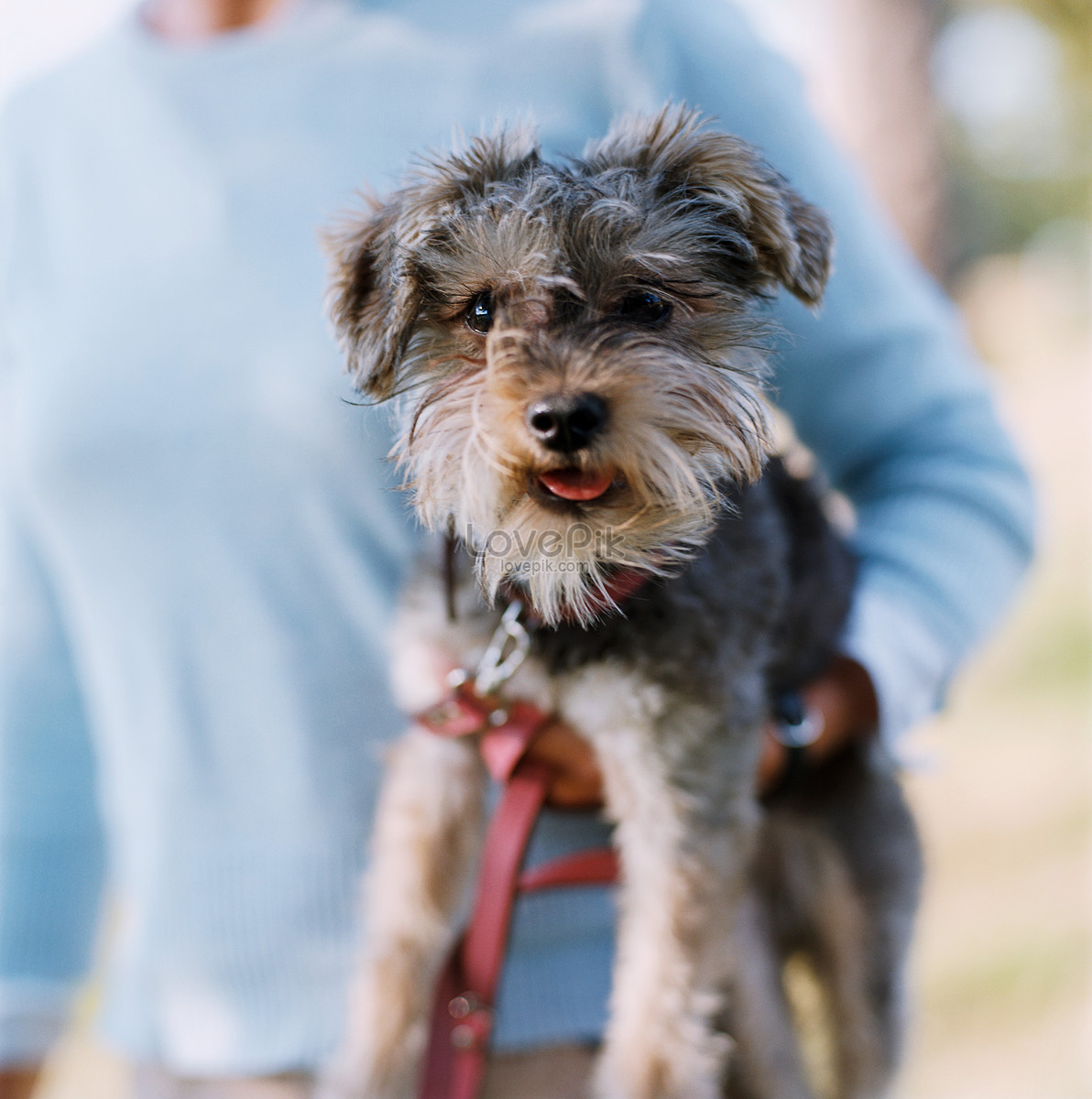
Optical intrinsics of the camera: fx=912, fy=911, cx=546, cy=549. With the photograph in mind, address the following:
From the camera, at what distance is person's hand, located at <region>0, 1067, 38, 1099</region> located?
2092 mm

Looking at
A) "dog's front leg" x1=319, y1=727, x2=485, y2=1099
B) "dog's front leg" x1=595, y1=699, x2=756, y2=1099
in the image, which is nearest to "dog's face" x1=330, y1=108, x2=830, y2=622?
"dog's front leg" x1=595, y1=699, x2=756, y2=1099

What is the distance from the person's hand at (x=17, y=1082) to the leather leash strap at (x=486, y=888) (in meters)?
1.28

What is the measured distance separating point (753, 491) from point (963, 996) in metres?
2.80

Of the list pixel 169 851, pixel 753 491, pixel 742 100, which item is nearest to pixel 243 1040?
pixel 169 851

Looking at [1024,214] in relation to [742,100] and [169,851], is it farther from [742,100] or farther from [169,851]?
[169,851]

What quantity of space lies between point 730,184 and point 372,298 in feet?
1.20

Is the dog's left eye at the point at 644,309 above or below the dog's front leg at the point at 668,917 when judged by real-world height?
above

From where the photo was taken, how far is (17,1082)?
2.12m

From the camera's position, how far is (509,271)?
841 millimetres

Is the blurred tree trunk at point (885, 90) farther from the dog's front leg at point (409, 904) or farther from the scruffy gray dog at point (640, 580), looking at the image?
the dog's front leg at point (409, 904)

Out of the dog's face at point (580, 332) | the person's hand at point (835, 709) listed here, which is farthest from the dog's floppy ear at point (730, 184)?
the person's hand at point (835, 709)

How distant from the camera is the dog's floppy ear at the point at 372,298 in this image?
2.95ft

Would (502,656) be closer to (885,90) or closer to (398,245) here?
(398,245)

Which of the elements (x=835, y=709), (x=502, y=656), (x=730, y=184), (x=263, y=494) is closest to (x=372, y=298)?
(x=730, y=184)
